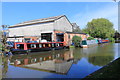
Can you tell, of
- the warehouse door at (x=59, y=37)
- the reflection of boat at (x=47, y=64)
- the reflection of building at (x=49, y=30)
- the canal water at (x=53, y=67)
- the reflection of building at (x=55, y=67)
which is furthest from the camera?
the warehouse door at (x=59, y=37)

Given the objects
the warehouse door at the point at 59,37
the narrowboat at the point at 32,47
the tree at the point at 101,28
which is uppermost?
the tree at the point at 101,28

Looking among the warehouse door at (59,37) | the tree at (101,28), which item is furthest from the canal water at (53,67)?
the tree at (101,28)

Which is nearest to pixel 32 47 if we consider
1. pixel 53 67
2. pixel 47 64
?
pixel 47 64

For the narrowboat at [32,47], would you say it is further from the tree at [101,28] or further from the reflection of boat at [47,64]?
the tree at [101,28]

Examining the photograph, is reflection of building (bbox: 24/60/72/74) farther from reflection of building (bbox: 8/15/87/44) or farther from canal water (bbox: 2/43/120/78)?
reflection of building (bbox: 8/15/87/44)

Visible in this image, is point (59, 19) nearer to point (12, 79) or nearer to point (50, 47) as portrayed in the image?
point (50, 47)

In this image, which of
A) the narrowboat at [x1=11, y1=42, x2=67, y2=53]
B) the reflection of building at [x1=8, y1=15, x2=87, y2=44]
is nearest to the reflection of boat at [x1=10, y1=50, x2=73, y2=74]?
the narrowboat at [x1=11, y1=42, x2=67, y2=53]

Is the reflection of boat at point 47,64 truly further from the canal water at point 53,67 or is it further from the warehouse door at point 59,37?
the warehouse door at point 59,37

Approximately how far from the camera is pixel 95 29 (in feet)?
92.8

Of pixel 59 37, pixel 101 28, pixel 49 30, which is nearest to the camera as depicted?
pixel 49 30

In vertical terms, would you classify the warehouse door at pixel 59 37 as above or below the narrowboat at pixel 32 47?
above

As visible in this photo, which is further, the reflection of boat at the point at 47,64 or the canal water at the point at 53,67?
the reflection of boat at the point at 47,64

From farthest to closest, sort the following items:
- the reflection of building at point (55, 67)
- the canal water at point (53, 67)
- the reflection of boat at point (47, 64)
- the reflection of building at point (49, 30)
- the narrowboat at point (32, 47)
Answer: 1. the reflection of building at point (49, 30)
2. the narrowboat at point (32, 47)
3. the reflection of boat at point (47, 64)
4. the reflection of building at point (55, 67)
5. the canal water at point (53, 67)

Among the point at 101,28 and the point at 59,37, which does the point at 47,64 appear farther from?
the point at 101,28
